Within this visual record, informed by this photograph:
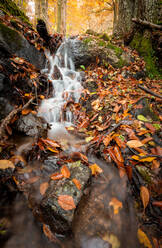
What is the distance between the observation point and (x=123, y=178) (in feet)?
5.76

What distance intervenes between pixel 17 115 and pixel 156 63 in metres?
5.63

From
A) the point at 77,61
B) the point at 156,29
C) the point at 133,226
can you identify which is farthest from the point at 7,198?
the point at 156,29

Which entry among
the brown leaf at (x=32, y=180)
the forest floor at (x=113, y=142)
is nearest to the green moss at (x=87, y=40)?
the forest floor at (x=113, y=142)

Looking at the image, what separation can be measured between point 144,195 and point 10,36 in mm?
4593

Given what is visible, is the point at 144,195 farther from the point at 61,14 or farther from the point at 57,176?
the point at 61,14

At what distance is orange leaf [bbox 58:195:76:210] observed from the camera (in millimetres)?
1328

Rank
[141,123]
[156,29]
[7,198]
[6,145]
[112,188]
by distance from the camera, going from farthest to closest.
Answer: [156,29]
[141,123]
[6,145]
[112,188]
[7,198]

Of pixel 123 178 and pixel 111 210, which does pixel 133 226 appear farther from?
pixel 123 178

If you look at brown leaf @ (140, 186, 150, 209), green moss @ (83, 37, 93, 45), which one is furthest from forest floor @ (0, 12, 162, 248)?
green moss @ (83, 37, 93, 45)

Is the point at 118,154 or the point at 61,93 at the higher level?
the point at 61,93

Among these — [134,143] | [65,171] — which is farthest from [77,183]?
[134,143]

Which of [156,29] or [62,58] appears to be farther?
[62,58]

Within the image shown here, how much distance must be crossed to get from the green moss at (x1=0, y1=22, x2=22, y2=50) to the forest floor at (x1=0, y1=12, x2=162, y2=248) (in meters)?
0.48

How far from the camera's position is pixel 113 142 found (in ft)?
7.13
